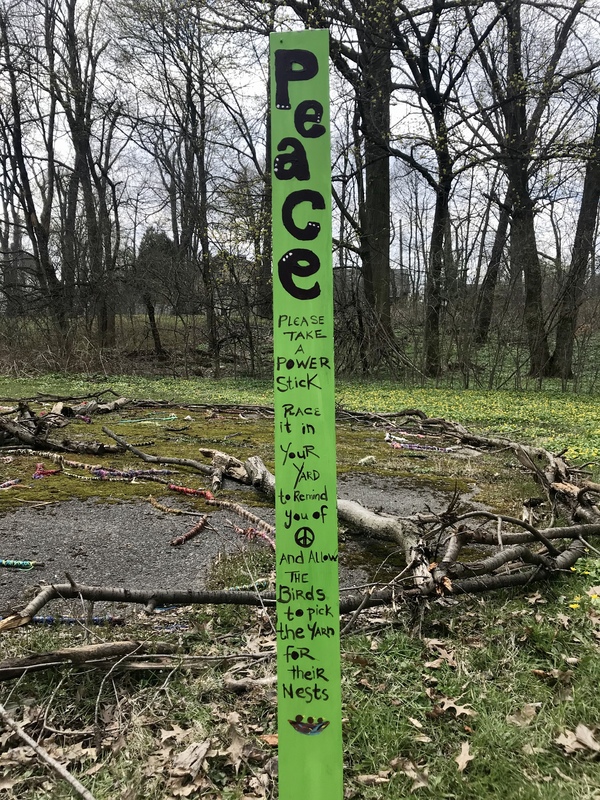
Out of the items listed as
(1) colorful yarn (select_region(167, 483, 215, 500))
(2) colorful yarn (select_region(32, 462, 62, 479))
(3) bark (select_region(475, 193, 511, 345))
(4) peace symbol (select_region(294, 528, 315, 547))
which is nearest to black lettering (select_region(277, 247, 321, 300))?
(4) peace symbol (select_region(294, 528, 315, 547))

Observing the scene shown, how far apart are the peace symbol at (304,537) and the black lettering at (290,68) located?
121cm

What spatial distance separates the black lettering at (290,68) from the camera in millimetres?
1567

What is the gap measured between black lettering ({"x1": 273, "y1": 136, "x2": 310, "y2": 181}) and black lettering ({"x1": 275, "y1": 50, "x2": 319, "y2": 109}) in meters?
0.12

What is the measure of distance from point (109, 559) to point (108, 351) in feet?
60.8

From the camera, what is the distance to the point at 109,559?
346 cm

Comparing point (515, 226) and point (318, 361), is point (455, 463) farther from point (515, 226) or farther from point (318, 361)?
point (515, 226)

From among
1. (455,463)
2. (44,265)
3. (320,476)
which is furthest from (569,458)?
(44,265)

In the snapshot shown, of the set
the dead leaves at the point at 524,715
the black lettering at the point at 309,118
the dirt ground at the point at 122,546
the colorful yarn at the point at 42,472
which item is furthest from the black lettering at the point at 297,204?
the colorful yarn at the point at 42,472

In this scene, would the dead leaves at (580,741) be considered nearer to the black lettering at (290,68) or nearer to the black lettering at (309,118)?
the black lettering at (309,118)

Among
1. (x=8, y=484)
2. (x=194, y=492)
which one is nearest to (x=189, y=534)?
(x=194, y=492)

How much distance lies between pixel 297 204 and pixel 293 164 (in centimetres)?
12

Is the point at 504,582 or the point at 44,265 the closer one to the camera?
the point at 504,582

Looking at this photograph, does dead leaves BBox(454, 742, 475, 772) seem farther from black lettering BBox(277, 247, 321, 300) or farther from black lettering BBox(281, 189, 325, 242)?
black lettering BBox(281, 189, 325, 242)

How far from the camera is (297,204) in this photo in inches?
61.4
